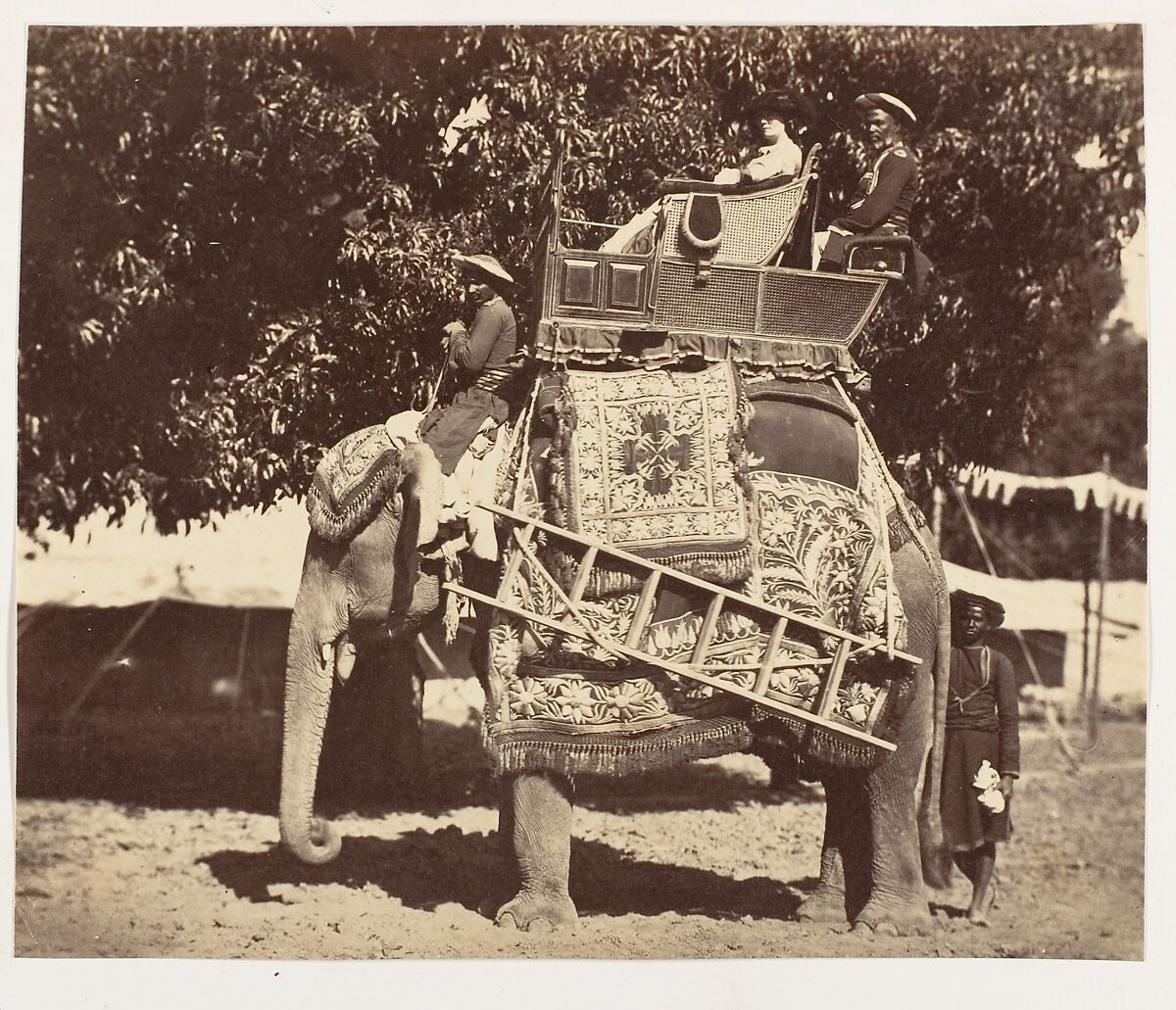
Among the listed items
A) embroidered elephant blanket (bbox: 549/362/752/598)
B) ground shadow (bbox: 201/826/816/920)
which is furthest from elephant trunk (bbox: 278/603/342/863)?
embroidered elephant blanket (bbox: 549/362/752/598)

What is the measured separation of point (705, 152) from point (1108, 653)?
2.15m

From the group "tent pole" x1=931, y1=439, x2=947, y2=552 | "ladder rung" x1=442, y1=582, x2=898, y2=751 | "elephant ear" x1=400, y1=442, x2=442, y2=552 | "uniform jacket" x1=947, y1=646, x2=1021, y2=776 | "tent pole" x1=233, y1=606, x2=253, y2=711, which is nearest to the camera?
"ladder rung" x1=442, y1=582, x2=898, y2=751

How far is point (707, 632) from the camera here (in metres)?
5.14

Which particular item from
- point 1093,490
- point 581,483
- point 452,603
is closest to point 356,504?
point 452,603

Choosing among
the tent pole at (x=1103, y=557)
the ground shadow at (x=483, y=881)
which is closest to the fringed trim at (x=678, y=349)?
the tent pole at (x=1103, y=557)

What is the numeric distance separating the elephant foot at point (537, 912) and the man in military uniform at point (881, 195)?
2.20 m

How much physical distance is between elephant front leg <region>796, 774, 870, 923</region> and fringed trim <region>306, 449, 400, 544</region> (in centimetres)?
167

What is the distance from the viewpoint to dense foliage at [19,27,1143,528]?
557 cm

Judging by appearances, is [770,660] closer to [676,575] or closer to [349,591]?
[676,575]

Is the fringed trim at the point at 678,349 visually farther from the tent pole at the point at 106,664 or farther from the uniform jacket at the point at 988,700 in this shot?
the tent pole at the point at 106,664

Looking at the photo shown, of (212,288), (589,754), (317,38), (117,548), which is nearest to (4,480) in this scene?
(117,548)

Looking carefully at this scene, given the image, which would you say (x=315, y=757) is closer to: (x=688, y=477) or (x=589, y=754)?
(x=589, y=754)

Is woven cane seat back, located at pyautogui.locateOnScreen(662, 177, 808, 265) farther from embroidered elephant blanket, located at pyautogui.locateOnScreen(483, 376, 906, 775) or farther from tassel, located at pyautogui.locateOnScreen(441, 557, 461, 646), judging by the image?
tassel, located at pyautogui.locateOnScreen(441, 557, 461, 646)

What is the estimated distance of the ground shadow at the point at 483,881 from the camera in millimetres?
5469
